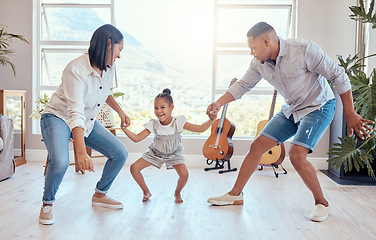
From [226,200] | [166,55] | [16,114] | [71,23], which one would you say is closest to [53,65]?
[71,23]

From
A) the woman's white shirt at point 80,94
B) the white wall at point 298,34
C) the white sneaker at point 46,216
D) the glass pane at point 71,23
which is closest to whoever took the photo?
the woman's white shirt at point 80,94

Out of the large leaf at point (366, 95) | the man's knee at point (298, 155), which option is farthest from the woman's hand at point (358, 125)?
the large leaf at point (366, 95)

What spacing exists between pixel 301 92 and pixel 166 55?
273 cm

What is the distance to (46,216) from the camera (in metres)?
2.33

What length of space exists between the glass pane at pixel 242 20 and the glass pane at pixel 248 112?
2.43 ft

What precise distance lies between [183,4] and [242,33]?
816 mm

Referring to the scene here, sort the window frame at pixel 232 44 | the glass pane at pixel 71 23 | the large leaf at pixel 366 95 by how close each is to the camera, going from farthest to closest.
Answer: the glass pane at pixel 71 23 < the window frame at pixel 232 44 < the large leaf at pixel 366 95

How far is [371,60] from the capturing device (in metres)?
4.43

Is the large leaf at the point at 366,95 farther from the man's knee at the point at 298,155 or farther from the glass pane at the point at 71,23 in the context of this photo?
the glass pane at the point at 71,23

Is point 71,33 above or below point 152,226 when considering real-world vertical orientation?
above

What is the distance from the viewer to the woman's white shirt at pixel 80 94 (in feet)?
6.92

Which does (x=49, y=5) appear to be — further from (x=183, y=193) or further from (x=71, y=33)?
(x=183, y=193)

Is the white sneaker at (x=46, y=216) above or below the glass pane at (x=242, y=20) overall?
below

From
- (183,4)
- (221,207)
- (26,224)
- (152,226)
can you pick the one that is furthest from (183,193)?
(183,4)
